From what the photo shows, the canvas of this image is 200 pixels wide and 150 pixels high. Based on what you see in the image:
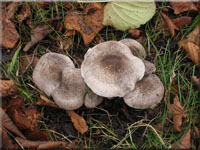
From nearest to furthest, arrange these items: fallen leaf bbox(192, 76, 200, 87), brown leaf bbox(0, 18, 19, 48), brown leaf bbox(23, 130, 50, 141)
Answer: brown leaf bbox(23, 130, 50, 141), fallen leaf bbox(192, 76, 200, 87), brown leaf bbox(0, 18, 19, 48)

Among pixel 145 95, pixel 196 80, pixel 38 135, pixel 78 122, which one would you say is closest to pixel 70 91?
pixel 78 122

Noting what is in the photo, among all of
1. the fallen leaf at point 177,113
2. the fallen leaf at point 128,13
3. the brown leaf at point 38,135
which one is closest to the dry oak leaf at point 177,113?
the fallen leaf at point 177,113

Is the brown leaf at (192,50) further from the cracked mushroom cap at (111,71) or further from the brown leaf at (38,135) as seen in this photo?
the brown leaf at (38,135)

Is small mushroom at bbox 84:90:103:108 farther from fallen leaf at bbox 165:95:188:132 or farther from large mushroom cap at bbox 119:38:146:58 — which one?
fallen leaf at bbox 165:95:188:132

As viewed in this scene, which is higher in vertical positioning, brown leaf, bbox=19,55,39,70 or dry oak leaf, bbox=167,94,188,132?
brown leaf, bbox=19,55,39,70

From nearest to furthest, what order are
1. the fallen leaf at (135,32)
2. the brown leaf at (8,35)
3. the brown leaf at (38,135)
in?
the brown leaf at (38,135) → the fallen leaf at (135,32) → the brown leaf at (8,35)

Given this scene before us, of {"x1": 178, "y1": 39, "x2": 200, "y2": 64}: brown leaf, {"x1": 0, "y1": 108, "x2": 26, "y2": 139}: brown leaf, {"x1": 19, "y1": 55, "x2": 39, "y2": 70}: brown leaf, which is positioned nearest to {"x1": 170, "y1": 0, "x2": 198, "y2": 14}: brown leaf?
{"x1": 178, "y1": 39, "x2": 200, "y2": 64}: brown leaf

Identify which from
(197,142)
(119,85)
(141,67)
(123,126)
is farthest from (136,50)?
(197,142)

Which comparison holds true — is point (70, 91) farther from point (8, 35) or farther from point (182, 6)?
point (182, 6)
